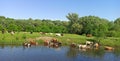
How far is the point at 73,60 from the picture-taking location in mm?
48094

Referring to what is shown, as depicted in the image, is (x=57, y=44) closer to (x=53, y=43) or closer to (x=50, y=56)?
(x=53, y=43)

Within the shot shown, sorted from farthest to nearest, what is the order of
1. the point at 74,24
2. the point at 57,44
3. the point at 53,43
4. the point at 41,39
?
the point at 74,24
the point at 41,39
the point at 53,43
the point at 57,44

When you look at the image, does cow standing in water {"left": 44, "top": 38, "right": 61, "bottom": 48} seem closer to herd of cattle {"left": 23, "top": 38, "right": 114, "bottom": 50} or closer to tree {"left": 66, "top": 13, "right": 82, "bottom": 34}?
herd of cattle {"left": 23, "top": 38, "right": 114, "bottom": 50}

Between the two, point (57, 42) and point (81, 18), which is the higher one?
point (81, 18)

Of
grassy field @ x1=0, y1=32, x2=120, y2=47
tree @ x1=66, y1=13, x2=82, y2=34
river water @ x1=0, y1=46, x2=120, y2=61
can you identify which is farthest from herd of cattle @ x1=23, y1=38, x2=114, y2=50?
tree @ x1=66, y1=13, x2=82, y2=34

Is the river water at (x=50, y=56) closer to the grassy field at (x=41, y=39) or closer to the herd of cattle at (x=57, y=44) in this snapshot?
the herd of cattle at (x=57, y=44)

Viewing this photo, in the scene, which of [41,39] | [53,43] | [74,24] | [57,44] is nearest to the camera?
[57,44]

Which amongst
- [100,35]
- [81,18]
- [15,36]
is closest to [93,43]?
[100,35]

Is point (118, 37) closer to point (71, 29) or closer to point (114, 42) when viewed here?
point (114, 42)

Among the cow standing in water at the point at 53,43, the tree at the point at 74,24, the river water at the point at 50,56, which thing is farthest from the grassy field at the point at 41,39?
the tree at the point at 74,24

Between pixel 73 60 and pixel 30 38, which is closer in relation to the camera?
pixel 73 60

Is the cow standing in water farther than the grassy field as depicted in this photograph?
No

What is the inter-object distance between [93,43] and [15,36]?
2478cm

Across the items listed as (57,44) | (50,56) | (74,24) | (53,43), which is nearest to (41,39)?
(53,43)
